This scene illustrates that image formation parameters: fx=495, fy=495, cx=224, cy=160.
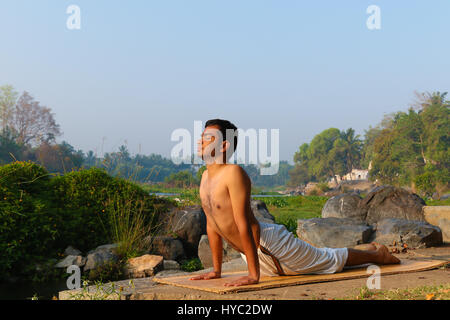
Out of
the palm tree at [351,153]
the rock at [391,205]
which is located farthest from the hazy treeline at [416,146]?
the rock at [391,205]

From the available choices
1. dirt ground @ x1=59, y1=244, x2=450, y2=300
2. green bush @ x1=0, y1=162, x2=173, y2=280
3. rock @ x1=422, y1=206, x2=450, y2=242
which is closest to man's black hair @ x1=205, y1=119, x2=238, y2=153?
dirt ground @ x1=59, y1=244, x2=450, y2=300

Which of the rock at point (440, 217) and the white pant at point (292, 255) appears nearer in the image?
the white pant at point (292, 255)

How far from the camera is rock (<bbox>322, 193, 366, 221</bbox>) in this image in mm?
10695

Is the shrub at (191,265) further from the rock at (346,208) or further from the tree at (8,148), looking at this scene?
the tree at (8,148)

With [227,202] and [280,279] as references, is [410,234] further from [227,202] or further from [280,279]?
[227,202]

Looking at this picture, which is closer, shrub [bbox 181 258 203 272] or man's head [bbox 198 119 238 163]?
man's head [bbox 198 119 238 163]

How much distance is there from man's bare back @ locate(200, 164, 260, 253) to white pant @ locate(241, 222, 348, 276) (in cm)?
18

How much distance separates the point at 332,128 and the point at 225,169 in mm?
84610

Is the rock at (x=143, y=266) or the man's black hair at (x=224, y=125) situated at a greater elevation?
the man's black hair at (x=224, y=125)

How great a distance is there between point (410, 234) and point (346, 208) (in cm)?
257

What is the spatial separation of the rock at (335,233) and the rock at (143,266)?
8.81 feet

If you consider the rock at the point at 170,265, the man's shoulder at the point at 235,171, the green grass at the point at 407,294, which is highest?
the man's shoulder at the point at 235,171

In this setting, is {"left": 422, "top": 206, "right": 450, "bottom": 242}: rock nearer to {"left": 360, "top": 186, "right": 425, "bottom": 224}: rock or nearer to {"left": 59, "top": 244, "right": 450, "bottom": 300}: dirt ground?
{"left": 360, "top": 186, "right": 425, "bottom": 224}: rock

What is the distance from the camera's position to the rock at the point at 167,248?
9.09 meters
